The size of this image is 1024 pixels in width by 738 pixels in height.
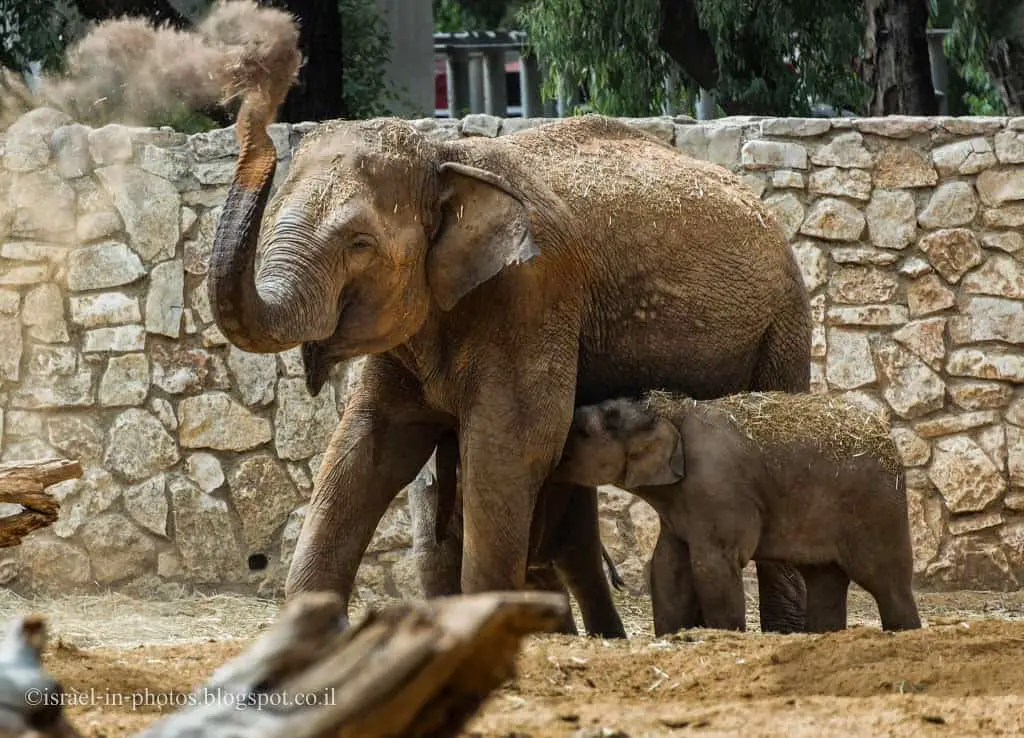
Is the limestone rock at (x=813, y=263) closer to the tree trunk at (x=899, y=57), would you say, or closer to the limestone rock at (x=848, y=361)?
the limestone rock at (x=848, y=361)

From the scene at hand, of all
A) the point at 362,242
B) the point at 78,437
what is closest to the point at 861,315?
the point at 78,437

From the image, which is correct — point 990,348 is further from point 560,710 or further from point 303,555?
point 560,710

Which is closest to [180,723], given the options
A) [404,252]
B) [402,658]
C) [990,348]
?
[402,658]

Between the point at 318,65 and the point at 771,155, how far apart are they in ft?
14.1

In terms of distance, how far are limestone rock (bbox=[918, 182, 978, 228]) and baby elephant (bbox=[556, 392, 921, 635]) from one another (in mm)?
3716

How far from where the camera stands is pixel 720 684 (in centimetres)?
525

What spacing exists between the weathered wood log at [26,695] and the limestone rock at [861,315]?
24.8 feet

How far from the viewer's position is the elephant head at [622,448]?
6680mm

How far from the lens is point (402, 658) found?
290cm

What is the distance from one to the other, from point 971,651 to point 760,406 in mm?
1487

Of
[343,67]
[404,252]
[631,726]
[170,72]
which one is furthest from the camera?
[343,67]

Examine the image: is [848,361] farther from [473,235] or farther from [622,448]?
[473,235]

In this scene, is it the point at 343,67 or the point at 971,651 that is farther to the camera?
the point at 343,67

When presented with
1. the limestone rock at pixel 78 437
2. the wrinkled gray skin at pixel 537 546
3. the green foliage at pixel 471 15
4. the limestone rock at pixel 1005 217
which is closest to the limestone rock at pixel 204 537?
the limestone rock at pixel 78 437
